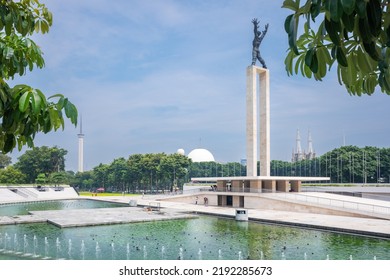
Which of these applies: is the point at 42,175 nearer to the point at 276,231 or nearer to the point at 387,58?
the point at 276,231

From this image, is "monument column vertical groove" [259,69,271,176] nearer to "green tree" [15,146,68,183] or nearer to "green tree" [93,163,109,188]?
"green tree" [93,163,109,188]

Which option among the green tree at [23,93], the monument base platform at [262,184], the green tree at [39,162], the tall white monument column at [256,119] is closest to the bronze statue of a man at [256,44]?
the tall white monument column at [256,119]

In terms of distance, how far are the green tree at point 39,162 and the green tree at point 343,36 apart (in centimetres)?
6952

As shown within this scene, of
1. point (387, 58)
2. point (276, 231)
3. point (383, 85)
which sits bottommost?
point (276, 231)

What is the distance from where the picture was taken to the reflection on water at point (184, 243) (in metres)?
14.5

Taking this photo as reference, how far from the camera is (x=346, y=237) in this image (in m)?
18.0

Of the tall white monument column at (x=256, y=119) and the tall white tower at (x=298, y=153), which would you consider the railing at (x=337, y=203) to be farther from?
the tall white tower at (x=298, y=153)

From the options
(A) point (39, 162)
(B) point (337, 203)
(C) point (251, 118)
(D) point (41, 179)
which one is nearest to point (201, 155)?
(A) point (39, 162)

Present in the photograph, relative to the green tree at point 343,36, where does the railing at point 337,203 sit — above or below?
below

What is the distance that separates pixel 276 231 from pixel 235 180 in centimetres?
1707

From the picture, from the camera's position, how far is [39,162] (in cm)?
6675

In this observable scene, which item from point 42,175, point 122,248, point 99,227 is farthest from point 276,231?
point 42,175

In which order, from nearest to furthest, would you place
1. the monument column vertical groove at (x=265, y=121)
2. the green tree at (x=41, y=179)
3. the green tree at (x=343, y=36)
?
the green tree at (x=343, y=36), the monument column vertical groove at (x=265, y=121), the green tree at (x=41, y=179)

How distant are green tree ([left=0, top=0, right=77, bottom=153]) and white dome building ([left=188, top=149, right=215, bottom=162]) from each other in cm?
8724
